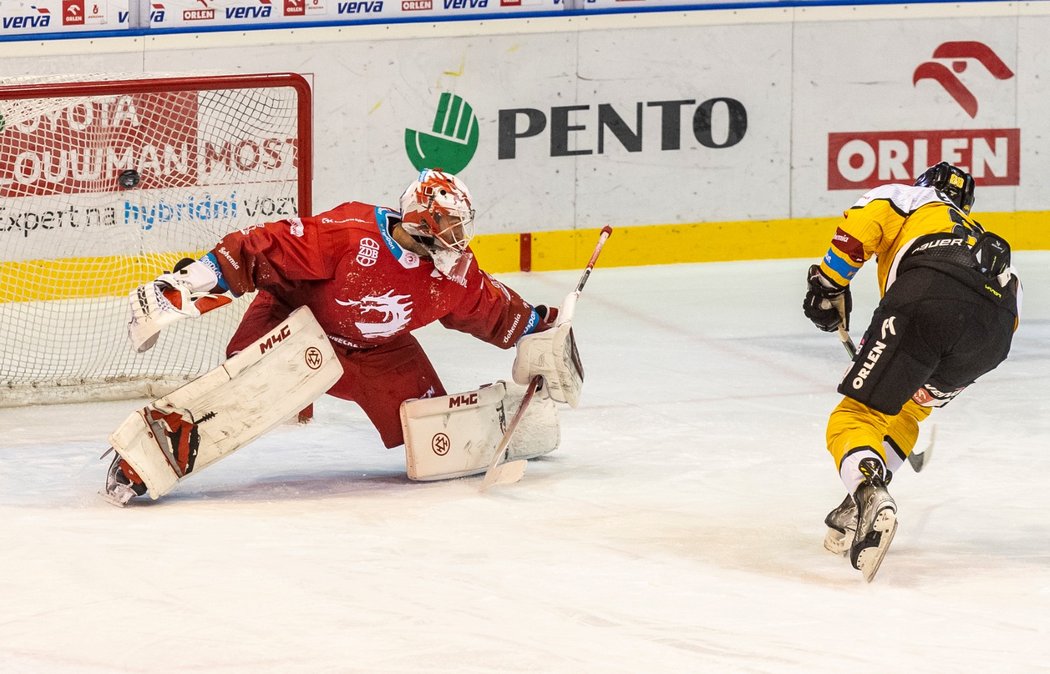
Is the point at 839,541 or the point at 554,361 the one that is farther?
the point at 554,361

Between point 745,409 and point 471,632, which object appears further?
point 745,409

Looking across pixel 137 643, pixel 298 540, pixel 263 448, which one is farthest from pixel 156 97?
pixel 137 643

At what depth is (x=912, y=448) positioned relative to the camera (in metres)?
4.29

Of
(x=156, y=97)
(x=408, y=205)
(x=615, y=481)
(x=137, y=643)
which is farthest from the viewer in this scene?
(x=156, y=97)

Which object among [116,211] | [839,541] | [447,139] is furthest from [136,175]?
[839,541]

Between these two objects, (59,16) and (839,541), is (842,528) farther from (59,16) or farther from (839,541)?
(59,16)

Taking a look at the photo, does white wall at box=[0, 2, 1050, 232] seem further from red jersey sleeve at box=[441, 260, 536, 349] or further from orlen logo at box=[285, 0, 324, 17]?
red jersey sleeve at box=[441, 260, 536, 349]

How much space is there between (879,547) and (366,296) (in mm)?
1479

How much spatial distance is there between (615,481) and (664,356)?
1.73m

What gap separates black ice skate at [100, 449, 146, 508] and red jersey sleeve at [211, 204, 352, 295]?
20.7 inches

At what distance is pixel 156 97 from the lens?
20.5ft

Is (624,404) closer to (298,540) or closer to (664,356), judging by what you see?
(664,356)

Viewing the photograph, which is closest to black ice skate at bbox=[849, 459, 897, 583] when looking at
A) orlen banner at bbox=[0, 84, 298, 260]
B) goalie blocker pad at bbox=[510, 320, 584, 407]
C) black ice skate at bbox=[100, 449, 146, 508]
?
goalie blocker pad at bbox=[510, 320, 584, 407]

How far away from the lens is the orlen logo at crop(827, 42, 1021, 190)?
8172mm
